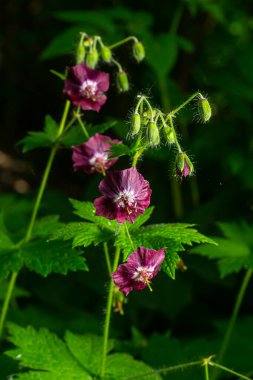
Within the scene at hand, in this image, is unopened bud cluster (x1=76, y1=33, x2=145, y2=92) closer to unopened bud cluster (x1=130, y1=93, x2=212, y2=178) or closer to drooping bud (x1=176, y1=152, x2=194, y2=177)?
unopened bud cluster (x1=130, y1=93, x2=212, y2=178)

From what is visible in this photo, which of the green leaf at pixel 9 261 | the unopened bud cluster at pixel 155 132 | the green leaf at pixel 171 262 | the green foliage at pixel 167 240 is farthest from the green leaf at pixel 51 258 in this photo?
the unopened bud cluster at pixel 155 132

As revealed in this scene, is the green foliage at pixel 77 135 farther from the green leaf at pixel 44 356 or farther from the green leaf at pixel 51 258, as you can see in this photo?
the green leaf at pixel 44 356

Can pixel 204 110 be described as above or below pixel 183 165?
above

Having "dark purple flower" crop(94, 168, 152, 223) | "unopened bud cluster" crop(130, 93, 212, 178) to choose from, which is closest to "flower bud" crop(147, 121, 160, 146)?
"unopened bud cluster" crop(130, 93, 212, 178)

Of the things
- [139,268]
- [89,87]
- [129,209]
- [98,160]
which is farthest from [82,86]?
[139,268]

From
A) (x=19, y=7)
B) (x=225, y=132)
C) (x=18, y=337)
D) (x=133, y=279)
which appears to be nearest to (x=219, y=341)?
(x=18, y=337)

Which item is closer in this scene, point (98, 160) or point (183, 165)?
point (183, 165)

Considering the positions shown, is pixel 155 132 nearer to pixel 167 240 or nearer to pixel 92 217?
pixel 167 240

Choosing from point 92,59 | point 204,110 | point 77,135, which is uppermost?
point 92,59

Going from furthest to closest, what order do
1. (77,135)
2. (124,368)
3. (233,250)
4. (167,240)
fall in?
1. (233,250)
2. (77,135)
3. (124,368)
4. (167,240)
